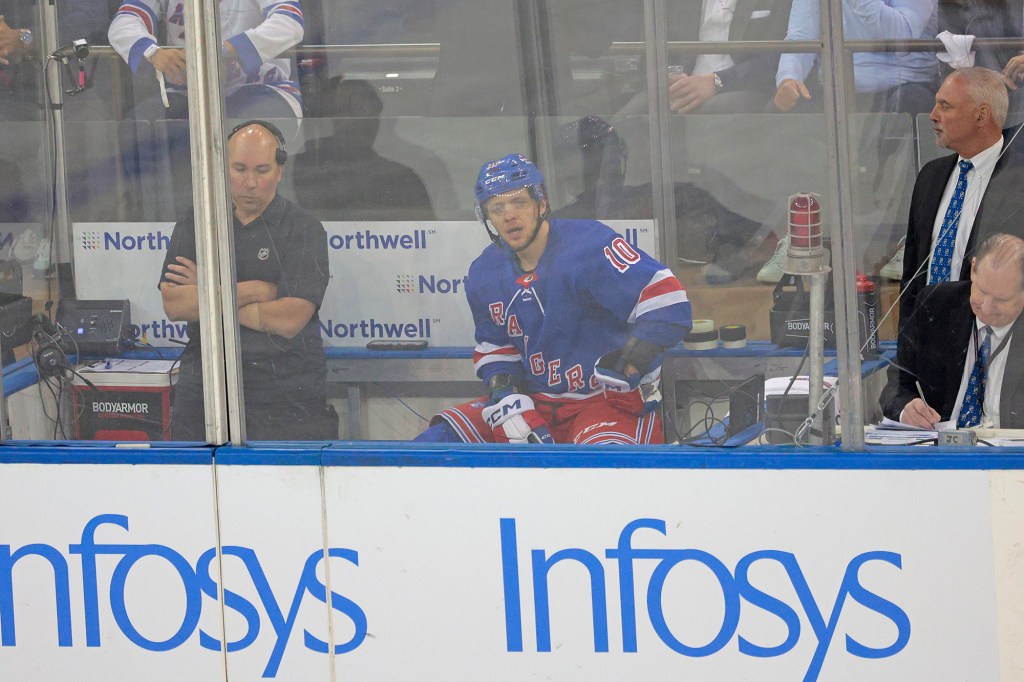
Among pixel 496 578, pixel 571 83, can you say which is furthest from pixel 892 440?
pixel 571 83

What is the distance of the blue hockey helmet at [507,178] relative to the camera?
229 centimetres

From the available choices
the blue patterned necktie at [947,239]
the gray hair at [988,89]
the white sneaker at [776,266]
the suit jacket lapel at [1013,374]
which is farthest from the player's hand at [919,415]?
the gray hair at [988,89]

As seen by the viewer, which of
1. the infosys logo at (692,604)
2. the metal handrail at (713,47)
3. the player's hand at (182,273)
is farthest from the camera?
the player's hand at (182,273)

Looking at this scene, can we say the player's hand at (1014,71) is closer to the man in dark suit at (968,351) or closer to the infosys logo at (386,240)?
the man in dark suit at (968,351)

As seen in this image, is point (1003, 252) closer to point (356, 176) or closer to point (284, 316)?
point (356, 176)

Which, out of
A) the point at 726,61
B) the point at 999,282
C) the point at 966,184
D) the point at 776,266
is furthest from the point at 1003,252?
the point at 726,61

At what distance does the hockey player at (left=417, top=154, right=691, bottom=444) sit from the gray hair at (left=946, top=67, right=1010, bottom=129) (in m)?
0.77

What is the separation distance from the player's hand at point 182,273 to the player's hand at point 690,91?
1106mm

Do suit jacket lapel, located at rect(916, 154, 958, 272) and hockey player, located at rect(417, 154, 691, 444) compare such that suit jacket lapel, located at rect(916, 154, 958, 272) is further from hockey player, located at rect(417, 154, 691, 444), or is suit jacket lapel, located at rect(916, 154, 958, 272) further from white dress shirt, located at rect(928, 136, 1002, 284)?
hockey player, located at rect(417, 154, 691, 444)

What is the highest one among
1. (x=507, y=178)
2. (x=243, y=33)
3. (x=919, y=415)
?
(x=243, y=33)

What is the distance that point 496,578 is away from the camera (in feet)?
7.32

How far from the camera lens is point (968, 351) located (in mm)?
2268

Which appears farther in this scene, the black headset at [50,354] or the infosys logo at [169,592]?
the black headset at [50,354]

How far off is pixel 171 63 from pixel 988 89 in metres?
1.76
